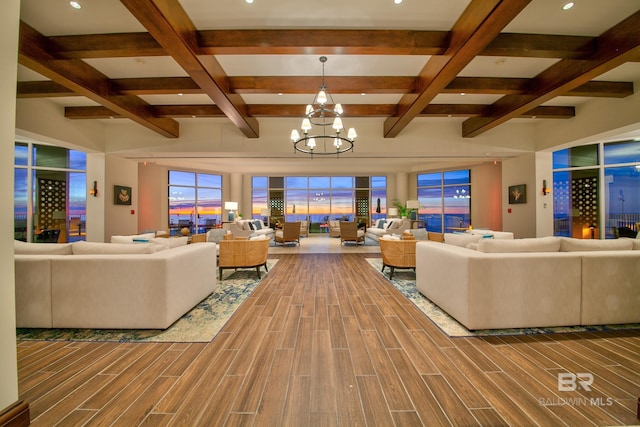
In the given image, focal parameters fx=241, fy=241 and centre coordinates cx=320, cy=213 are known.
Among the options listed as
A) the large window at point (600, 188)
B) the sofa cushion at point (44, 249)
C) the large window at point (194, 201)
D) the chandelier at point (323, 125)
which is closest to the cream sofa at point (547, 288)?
the chandelier at point (323, 125)

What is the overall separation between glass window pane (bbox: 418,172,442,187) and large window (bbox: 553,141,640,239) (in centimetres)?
392

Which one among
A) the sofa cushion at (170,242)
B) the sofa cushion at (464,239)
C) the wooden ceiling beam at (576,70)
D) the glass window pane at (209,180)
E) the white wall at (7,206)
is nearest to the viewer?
the white wall at (7,206)

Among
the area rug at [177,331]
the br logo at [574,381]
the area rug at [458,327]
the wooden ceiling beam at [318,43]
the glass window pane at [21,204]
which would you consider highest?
the wooden ceiling beam at [318,43]

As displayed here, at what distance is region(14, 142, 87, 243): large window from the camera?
236 inches

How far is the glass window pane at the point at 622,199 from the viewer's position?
6051 millimetres

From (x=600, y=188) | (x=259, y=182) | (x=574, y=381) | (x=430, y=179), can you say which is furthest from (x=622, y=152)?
(x=259, y=182)

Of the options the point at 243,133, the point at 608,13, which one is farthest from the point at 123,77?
the point at 608,13

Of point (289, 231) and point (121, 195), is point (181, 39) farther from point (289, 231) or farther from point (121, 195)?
point (289, 231)

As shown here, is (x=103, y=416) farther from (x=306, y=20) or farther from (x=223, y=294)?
(x=306, y=20)

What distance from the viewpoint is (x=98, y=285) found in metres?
2.29

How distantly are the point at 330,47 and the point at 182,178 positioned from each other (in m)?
9.29

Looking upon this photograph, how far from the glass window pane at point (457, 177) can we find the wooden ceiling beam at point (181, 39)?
9.19 metres

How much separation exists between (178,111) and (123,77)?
110cm

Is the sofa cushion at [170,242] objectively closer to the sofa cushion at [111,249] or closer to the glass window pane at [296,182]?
the sofa cushion at [111,249]
